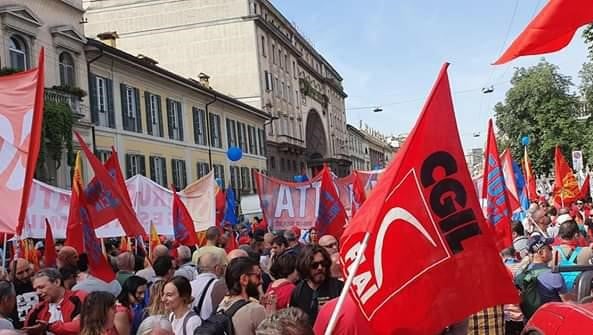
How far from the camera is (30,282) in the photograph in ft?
22.9

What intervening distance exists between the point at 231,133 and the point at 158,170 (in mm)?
11479

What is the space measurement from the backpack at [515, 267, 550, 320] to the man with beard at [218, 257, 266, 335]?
225cm

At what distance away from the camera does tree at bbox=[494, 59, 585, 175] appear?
49000 millimetres

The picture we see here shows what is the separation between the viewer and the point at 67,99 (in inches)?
992

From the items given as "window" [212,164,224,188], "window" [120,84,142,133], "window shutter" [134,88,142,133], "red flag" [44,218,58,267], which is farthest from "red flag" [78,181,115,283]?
"window" [212,164,224,188]

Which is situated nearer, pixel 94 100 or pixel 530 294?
pixel 530 294

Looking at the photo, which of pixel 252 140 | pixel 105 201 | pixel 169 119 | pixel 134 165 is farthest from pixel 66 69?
pixel 252 140

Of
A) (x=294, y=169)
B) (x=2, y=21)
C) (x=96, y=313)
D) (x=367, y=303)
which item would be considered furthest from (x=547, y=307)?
(x=294, y=169)

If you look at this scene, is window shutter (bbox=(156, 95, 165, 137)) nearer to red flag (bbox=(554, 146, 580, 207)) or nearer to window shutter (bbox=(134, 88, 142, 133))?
window shutter (bbox=(134, 88, 142, 133))

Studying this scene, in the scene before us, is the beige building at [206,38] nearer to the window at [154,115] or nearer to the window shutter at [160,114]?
the window shutter at [160,114]

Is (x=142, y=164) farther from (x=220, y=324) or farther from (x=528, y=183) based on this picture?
(x=220, y=324)

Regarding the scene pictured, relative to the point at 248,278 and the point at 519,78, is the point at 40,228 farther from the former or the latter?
the point at 519,78

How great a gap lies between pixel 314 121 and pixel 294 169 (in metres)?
12.3

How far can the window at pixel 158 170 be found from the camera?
33.1 meters
